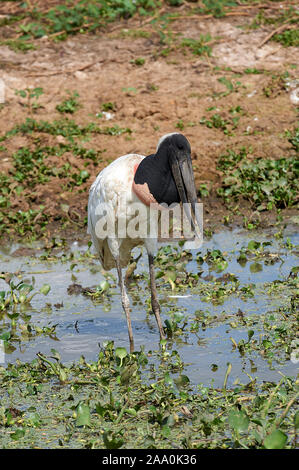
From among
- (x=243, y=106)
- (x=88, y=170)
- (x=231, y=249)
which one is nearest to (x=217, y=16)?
(x=243, y=106)

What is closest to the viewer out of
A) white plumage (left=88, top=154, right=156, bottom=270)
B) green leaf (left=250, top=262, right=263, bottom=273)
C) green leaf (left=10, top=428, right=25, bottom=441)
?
green leaf (left=10, top=428, right=25, bottom=441)

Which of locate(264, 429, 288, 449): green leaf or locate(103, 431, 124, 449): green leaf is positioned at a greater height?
locate(264, 429, 288, 449): green leaf

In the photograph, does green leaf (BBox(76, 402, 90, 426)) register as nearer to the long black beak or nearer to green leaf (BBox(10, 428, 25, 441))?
green leaf (BBox(10, 428, 25, 441))

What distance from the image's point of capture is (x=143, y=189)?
16.4ft

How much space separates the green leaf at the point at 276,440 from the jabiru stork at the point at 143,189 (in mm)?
1810

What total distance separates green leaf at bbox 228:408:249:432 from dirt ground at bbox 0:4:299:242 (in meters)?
4.24

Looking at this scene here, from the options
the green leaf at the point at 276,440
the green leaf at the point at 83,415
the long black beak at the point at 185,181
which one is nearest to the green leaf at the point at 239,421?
the green leaf at the point at 276,440

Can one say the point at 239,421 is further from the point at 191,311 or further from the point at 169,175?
the point at 191,311

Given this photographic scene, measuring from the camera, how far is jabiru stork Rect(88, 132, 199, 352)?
493cm

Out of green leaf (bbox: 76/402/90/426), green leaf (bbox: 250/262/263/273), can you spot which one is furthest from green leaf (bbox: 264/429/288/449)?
green leaf (bbox: 250/262/263/273)

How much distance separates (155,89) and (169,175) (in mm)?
4566

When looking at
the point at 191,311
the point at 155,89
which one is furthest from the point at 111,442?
the point at 155,89

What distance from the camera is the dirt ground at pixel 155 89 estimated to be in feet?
27.7

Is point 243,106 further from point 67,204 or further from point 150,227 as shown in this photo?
point 150,227
